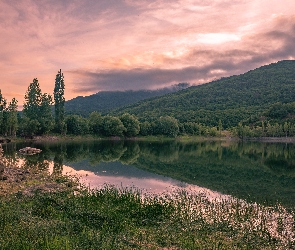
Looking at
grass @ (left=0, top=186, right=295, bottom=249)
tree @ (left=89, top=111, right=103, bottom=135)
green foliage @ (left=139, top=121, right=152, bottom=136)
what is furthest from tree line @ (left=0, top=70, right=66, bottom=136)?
grass @ (left=0, top=186, right=295, bottom=249)

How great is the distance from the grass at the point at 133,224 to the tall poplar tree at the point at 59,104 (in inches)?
4785

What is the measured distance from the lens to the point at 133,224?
2105 cm

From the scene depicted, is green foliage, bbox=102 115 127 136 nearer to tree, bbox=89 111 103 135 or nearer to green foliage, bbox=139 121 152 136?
tree, bbox=89 111 103 135

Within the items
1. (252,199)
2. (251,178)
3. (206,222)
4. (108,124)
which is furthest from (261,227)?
(108,124)

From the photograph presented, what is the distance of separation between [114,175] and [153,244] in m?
31.6

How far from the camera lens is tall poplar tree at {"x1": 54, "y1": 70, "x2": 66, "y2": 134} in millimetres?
145750

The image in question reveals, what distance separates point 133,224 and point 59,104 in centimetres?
13992

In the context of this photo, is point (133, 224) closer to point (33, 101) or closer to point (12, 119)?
point (12, 119)

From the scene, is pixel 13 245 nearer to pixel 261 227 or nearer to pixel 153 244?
pixel 153 244

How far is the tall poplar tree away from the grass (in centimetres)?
12154

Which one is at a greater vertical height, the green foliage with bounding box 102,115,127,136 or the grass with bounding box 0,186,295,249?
the green foliage with bounding box 102,115,127,136

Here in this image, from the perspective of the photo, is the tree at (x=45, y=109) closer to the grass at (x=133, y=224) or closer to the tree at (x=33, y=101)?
the tree at (x=33, y=101)

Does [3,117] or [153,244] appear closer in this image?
[153,244]

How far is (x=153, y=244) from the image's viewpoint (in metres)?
17.9
